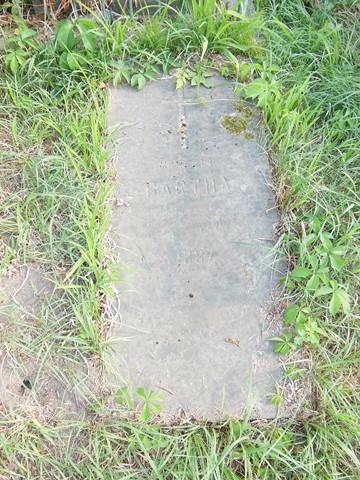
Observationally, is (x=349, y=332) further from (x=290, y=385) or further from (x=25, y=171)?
(x=25, y=171)

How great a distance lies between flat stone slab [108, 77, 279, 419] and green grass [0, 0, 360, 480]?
9 cm

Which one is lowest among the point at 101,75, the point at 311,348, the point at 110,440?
the point at 110,440

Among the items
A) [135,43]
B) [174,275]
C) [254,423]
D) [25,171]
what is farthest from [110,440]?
[135,43]

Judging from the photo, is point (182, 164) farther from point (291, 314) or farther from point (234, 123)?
point (291, 314)

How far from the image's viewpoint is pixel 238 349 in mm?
2074

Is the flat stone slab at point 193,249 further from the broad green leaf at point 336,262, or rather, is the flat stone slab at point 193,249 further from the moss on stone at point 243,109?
the broad green leaf at point 336,262

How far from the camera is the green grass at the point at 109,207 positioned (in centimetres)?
191

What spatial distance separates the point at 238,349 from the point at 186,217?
643 millimetres

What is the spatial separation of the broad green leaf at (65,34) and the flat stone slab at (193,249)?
325mm

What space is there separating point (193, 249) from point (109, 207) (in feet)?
1.42

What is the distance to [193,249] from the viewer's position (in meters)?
2.25

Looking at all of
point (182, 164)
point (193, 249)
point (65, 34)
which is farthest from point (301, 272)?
point (65, 34)

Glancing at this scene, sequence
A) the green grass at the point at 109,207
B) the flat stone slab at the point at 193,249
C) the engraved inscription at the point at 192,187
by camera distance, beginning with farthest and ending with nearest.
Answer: the engraved inscription at the point at 192,187
the flat stone slab at the point at 193,249
the green grass at the point at 109,207

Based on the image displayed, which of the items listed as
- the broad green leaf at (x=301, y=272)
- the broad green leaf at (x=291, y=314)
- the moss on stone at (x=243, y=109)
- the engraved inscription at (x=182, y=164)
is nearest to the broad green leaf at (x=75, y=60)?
the engraved inscription at (x=182, y=164)
